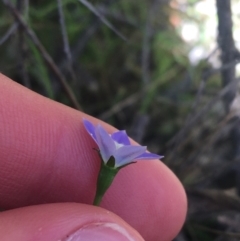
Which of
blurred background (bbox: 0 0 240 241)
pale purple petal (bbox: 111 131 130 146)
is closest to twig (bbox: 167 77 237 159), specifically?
blurred background (bbox: 0 0 240 241)

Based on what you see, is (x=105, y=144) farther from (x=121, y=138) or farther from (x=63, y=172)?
(x=63, y=172)

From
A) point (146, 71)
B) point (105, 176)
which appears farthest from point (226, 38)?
point (146, 71)

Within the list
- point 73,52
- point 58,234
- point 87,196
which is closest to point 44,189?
point 87,196

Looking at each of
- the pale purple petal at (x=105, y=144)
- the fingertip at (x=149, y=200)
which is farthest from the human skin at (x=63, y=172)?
the pale purple petal at (x=105, y=144)

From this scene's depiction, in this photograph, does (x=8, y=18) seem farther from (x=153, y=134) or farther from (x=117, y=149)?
(x=117, y=149)

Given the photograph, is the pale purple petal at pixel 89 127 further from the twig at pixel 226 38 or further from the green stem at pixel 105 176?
the twig at pixel 226 38
